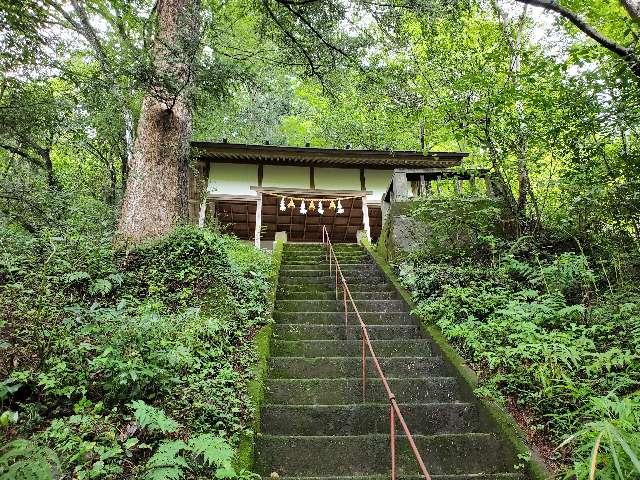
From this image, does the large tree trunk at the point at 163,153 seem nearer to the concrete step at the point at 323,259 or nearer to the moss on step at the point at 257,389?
the moss on step at the point at 257,389

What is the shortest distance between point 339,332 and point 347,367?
3.15 feet

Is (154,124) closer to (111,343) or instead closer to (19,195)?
(19,195)

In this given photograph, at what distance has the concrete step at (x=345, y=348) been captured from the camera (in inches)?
218

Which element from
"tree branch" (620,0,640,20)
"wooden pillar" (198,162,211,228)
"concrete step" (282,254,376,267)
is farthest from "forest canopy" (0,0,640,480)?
"wooden pillar" (198,162,211,228)

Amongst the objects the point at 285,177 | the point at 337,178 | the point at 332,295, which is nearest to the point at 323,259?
the point at 332,295

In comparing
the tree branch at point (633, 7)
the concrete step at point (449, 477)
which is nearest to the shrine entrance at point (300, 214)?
the tree branch at point (633, 7)

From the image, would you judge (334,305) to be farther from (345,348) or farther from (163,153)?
(163,153)

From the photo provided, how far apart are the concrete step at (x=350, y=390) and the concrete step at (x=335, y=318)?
1652 millimetres

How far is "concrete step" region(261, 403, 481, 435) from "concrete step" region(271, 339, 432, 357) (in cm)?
123

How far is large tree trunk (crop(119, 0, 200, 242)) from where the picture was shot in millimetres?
7344

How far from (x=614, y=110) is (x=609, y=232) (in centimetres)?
178

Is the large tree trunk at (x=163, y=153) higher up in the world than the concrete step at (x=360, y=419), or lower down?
higher up

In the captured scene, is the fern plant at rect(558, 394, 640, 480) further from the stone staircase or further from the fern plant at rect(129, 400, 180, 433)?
the fern plant at rect(129, 400, 180, 433)

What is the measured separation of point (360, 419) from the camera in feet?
13.9
